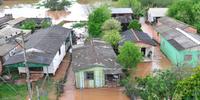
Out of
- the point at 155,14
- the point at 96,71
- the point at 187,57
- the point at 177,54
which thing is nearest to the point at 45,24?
the point at 155,14

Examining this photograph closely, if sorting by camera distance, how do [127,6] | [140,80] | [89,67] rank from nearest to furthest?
[140,80] → [89,67] → [127,6]

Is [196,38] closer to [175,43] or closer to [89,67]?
[175,43]

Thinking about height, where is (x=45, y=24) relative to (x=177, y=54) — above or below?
above

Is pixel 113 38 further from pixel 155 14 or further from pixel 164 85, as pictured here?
pixel 155 14

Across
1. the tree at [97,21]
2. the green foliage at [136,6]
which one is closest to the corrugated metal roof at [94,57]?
the tree at [97,21]

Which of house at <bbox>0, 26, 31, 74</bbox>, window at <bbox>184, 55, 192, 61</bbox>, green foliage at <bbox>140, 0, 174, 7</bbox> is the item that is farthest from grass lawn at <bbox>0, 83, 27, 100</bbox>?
green foliage at <bbox>140, 0, 174, 7</bbox>

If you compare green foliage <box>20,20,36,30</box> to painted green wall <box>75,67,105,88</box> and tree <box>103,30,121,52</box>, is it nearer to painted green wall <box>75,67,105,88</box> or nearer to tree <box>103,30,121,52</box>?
tree <box>103,30,121,52</box>

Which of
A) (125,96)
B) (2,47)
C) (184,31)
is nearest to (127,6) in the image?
(184,31)
